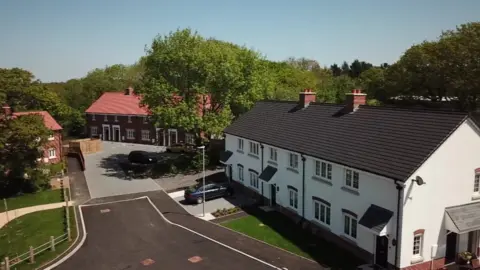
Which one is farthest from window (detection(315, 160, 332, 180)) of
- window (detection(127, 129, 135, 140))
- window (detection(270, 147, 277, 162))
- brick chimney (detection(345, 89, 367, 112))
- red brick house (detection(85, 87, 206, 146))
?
window (detection(127, 129, 135, 140))

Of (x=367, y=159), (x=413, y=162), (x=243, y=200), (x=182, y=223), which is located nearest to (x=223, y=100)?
(x=243, y=200)

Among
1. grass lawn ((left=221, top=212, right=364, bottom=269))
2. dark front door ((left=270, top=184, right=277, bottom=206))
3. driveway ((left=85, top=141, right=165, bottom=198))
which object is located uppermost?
dark front door ((left=270, top=184, right=277, bottom=206))

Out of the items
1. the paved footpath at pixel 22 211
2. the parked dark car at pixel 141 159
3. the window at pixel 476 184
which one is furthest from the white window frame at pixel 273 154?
the parked dark car at pixel 141 159

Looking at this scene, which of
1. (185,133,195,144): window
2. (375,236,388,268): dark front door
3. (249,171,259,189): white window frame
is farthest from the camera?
(185,133,195,144): window

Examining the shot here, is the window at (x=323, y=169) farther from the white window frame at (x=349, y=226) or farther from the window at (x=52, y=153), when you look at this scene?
the window at (x=52, y=153)

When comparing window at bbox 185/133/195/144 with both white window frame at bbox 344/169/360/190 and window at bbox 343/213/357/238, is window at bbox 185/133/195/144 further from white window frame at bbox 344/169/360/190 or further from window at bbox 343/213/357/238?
window at bbox 343/213/357/238

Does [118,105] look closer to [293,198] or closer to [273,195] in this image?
[273,195]
